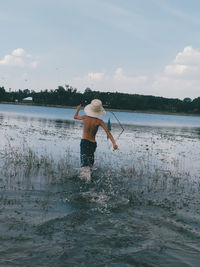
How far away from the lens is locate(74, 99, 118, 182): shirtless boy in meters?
9.43

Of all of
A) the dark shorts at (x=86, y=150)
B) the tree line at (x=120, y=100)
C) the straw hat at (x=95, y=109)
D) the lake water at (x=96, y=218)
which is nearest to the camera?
the lake water at (x=96, y=218)

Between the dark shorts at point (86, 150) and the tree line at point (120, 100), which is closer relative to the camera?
the dark shorts at point (86, 150)

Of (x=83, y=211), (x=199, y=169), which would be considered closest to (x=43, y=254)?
(x=83, y=211)

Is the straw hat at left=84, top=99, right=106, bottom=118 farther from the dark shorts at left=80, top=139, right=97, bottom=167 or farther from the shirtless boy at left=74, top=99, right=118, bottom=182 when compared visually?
the dark shorts at left=80, top=139, right=97, bottom=167

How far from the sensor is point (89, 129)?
31.5ft

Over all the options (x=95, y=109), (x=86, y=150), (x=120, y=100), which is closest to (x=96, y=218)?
(x=86, y=150)

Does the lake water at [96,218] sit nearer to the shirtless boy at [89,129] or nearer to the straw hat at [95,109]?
the shirtless boy at [89,129]

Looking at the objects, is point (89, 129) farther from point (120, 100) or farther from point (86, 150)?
point (120, 100)

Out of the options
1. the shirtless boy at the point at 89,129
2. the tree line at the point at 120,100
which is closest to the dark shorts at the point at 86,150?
the shirtless boy at the point at 89,129

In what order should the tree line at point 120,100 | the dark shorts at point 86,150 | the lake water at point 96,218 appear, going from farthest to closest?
1. the tree line at point 120,100
2. the dark shorts at point 86,150
3. the lake water at point 96,218

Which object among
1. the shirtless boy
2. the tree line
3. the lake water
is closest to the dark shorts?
the shirtless boy

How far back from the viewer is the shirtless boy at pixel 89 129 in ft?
30.9

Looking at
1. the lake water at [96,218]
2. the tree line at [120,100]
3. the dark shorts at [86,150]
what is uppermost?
the tree line at [120,100]

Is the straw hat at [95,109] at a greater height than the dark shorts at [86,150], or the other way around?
the straw hat at [95,109]
